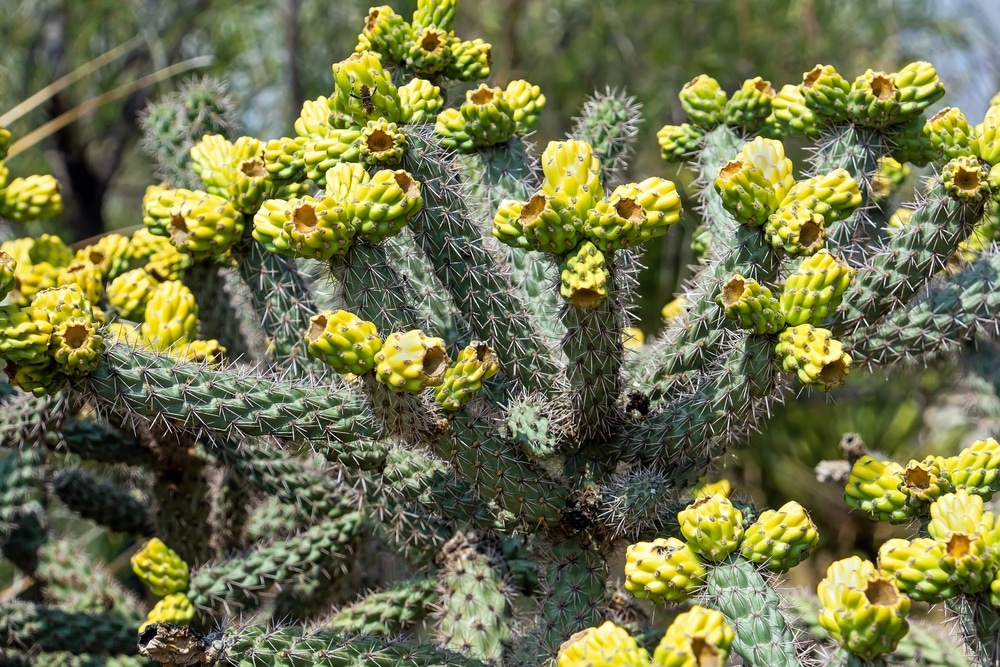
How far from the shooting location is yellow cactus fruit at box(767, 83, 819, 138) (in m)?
1.90

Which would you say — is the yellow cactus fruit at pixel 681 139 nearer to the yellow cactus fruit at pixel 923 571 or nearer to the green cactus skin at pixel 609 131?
the green cactus skin at pixel 609 131

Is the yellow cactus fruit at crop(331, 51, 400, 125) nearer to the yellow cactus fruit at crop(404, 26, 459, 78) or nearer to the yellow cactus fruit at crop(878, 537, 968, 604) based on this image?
the yellow cactus fruit at crop(404, 26, 459, 78)

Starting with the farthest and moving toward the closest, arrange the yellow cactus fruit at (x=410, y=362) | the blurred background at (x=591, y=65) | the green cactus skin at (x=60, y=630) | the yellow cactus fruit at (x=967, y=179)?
the blurred background at (x=591, y=65) < the green cactus skin at (x=60, y=630) < the yellow cactus fruit at (x=967, y=179) < the yellow cactus fruit at (x=410, y=362)

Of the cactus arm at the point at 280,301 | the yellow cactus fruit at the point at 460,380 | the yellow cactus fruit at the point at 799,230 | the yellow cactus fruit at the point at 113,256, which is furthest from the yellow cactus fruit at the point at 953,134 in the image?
the yellow cactus fruit at the point at 113,256

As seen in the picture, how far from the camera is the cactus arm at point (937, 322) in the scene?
1914 millimetres

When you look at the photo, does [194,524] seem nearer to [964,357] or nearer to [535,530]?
[535,530]

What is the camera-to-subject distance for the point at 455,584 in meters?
1.97

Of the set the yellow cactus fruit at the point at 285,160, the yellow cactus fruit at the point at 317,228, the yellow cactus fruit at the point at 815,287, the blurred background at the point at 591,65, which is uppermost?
the blurred background at the point at 591,65

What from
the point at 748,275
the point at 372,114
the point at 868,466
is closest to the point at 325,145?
the point at 372,114

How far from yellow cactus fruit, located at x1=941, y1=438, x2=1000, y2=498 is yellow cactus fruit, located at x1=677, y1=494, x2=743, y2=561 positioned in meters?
0.37

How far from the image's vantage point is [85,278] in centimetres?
203

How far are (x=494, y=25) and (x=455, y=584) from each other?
370 cm

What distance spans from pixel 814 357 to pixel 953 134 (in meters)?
0.64

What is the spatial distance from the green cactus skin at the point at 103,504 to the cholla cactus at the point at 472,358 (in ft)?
0.06
